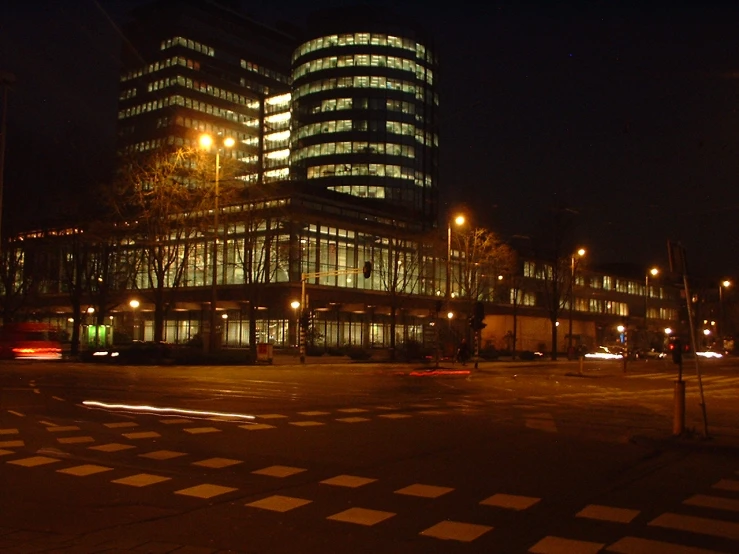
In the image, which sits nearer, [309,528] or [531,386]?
[309,528]

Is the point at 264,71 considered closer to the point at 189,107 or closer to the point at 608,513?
the point at 189,107

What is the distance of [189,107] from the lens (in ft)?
452

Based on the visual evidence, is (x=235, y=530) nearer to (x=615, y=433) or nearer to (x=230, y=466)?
(x=230, y=466)

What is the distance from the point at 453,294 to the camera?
83438mm

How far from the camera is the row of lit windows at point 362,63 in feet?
398

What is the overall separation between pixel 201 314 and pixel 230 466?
2702 inches

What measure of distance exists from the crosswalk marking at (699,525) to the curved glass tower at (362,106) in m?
113

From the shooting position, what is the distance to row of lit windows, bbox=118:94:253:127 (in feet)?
448

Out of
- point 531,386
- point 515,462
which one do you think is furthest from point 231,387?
point 515,462

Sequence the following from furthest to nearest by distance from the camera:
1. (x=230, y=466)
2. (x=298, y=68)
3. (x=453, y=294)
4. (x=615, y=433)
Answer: (x=298, y=68) → (x=453, y=294) → (x=615, y=433) → (x=230, y=466)

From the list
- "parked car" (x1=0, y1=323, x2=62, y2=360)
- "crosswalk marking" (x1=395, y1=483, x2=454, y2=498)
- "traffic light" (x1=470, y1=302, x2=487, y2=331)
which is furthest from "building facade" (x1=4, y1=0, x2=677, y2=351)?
"crosswalk marking" (x1=395, y1=483, x2=454, y2=498)

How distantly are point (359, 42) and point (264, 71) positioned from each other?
3699cm

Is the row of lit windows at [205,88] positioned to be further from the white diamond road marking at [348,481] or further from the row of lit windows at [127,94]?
the white diamond road marking at [348,481]

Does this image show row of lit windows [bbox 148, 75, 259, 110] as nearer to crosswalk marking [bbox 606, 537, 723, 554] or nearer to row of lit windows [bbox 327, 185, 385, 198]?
row of lit windows [bbox 327, 185, 385, 198]
